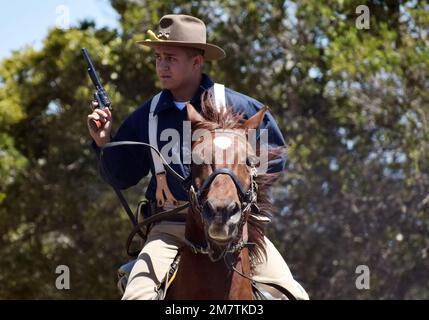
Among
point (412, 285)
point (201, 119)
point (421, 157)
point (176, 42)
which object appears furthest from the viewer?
point (412, 285)

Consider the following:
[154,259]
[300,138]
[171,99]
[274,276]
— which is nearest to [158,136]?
[171,99]

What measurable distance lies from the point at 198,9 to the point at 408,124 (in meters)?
3.55

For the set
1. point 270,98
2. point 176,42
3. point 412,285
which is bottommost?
point 412,285

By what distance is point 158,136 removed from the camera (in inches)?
282

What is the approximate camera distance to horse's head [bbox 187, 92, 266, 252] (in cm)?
578

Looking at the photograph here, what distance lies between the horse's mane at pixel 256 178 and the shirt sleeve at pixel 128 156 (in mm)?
852

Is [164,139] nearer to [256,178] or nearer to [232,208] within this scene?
[256,178]

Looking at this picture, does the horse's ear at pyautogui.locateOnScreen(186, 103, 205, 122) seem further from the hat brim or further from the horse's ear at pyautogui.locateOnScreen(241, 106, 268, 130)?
the hat brim

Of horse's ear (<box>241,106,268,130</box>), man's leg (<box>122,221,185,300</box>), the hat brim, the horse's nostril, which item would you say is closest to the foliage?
the hat brim

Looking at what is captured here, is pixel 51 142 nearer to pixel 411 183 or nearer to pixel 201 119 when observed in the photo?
pixel 411 183

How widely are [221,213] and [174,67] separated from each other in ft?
5.89
